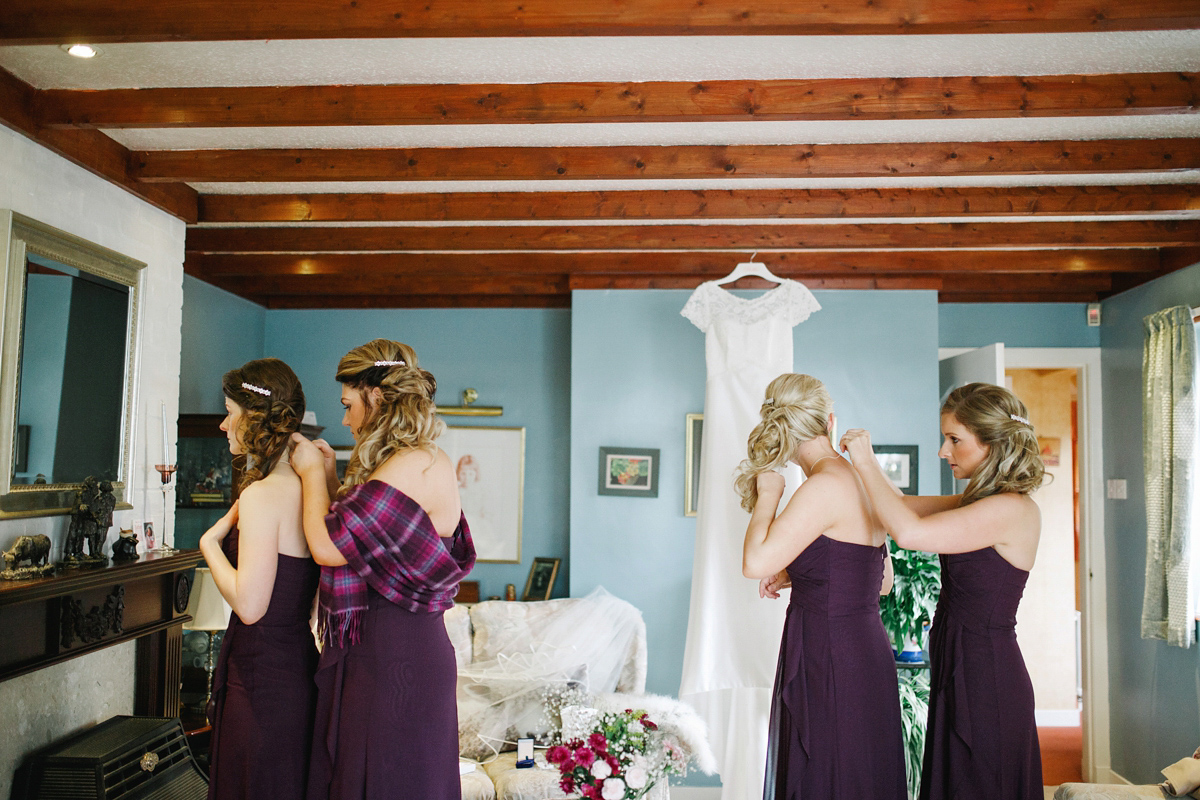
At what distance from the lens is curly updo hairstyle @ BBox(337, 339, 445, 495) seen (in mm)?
1909

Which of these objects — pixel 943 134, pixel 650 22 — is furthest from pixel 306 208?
pixel 943 134

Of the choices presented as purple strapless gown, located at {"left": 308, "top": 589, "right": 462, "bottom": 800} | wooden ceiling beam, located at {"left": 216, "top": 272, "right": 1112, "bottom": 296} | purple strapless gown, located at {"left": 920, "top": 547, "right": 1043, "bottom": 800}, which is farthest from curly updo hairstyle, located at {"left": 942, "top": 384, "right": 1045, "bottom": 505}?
wooden ceiling beam, located at {"left": 216, "top": 272, "right": 1112, "bottom": 296}

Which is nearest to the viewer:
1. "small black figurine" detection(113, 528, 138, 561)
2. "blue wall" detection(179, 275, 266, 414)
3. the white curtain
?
"small black figurine" detection(113, 528, 138, 561)

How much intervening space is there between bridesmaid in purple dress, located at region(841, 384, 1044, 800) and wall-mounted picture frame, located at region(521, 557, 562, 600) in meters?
3.20

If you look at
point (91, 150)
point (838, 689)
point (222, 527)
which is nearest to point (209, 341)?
point (91, 150)

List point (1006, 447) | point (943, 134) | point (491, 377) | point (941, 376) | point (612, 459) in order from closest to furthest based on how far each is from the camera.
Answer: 1. point (1006, 447)
2. point (943, 134)
3. point (612, 459)
4. point (941, 376)
5. point (491, 377)

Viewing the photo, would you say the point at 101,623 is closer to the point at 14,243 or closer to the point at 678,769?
the point at 14,243

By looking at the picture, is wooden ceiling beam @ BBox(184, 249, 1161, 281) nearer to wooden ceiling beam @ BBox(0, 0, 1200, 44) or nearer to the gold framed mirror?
the gold framed mirror

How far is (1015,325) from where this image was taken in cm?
527

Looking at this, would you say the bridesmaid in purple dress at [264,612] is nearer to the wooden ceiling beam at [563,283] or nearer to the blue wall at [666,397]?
the blue wall at [666,397]

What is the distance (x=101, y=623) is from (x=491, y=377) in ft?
10.1

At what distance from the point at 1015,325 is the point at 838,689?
391cm

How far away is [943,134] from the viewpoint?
3.04 metres

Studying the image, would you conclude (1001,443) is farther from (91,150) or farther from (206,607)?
(206,607)
